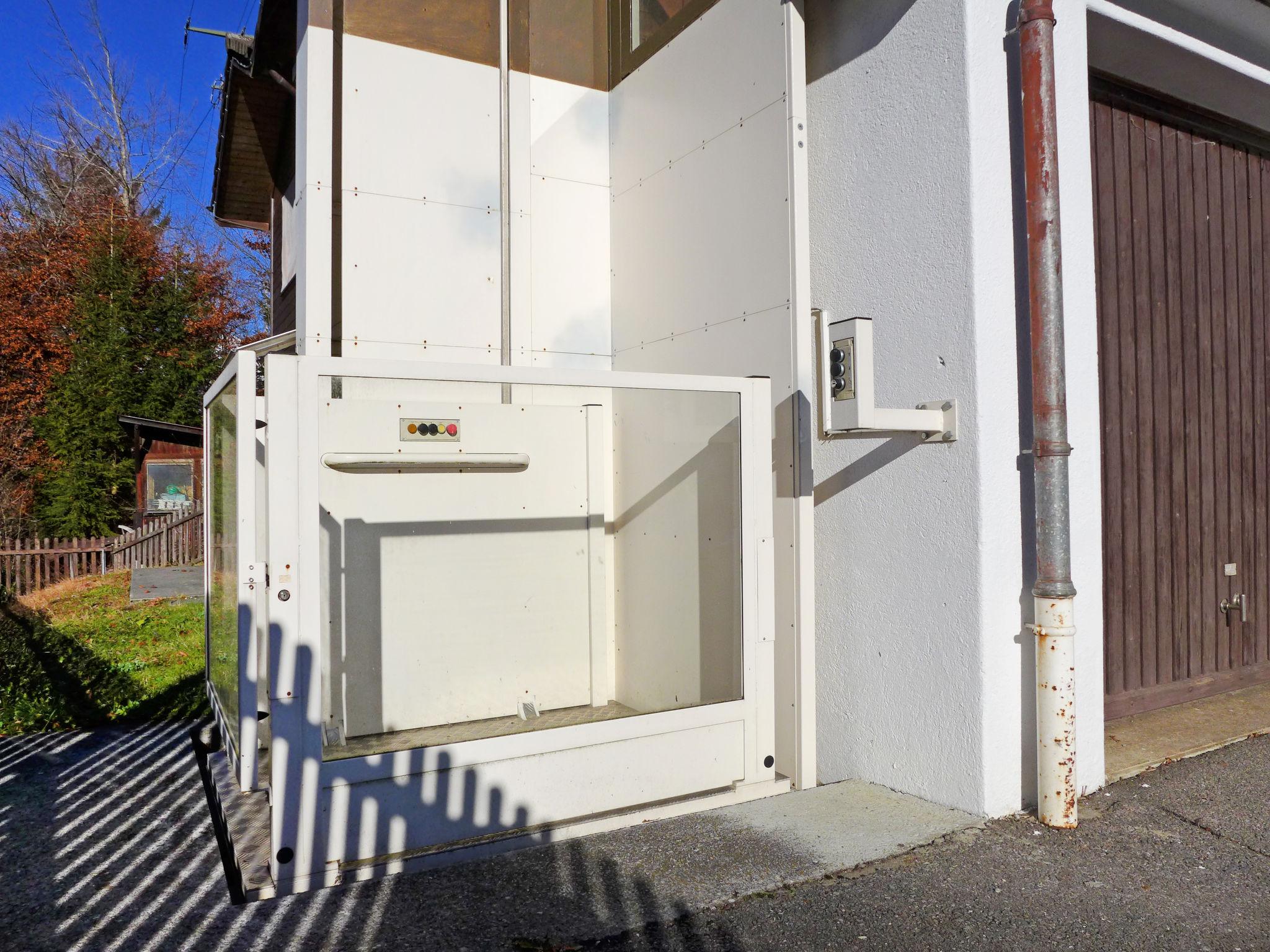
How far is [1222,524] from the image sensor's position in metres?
4.41

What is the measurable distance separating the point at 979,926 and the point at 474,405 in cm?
257

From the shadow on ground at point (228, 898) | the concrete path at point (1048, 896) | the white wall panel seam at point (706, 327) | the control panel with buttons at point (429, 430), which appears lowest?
the shadow on ground at point (228, 898)

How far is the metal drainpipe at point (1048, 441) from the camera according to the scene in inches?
119

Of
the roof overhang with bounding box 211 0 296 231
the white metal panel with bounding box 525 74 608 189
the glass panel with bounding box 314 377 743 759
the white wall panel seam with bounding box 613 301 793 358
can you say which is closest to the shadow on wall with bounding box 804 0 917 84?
the white wall panel seam with bounding box 613 301 793 358

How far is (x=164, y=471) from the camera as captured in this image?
17.3m

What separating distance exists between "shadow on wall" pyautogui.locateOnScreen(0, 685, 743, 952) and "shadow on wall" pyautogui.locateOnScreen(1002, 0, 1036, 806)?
1389 millimetres

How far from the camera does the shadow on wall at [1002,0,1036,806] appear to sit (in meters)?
3.18

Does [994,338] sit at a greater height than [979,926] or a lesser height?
greater

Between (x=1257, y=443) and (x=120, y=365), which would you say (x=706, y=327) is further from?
(x=120, y=365)

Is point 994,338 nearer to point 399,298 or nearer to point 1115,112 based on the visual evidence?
point 1115,112

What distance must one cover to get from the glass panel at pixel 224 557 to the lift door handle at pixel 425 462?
0.72m

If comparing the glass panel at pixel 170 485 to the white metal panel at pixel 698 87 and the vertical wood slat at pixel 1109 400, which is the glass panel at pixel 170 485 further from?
the vertical wood slat at pixel 1109 400

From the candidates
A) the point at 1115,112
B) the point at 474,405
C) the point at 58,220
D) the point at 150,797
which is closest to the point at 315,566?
the point at 474,405

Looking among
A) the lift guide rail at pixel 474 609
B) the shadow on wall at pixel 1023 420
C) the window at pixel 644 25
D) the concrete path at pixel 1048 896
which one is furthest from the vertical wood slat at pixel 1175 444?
the window at pixel 644 25
